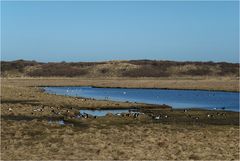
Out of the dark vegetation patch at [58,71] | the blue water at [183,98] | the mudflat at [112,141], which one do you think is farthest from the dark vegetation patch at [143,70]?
the mudflat at [112,141]

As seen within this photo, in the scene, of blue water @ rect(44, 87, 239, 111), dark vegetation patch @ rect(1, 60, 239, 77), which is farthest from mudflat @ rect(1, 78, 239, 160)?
dark vegetation patch @ rect(1, 60, 239, 77)

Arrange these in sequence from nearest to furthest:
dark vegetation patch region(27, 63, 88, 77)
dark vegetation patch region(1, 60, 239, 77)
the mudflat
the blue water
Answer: the mudflat, the blue water, dark vegetation patch region(1, 60, 239, 77), dark vegetation patch region(27, 63, 88, 77)

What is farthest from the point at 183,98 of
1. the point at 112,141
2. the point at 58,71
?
the point at 58,71

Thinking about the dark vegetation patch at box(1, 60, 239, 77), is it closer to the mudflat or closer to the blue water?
the blue water

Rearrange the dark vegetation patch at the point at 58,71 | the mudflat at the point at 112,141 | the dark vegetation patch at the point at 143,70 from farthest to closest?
the dark vegetation patch at the point at 58,71 → the dark vegetation patch at the point at 143,70 → the mudflat at the point at 112,141

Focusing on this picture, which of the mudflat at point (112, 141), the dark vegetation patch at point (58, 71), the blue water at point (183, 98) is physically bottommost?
the mudflat at point (112, 141)

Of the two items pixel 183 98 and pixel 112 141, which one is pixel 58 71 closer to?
pixel 183 98

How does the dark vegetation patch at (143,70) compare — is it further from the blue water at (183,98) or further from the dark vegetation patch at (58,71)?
the blue water at (183,98)

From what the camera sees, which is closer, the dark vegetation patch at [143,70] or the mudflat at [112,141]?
the mudflat at [112,141]

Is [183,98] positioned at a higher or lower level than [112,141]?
higher

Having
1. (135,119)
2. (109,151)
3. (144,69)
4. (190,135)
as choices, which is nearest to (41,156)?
(109,151)

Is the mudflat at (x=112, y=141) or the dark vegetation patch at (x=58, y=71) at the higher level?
the dark vegetation patch at (x=58, y=71)

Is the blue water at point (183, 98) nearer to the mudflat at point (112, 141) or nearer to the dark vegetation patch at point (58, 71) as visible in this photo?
the mudflat at point (112, 141)

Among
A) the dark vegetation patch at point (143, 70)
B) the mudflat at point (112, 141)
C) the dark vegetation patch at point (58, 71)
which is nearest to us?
the mudflat at point (112, 141)
